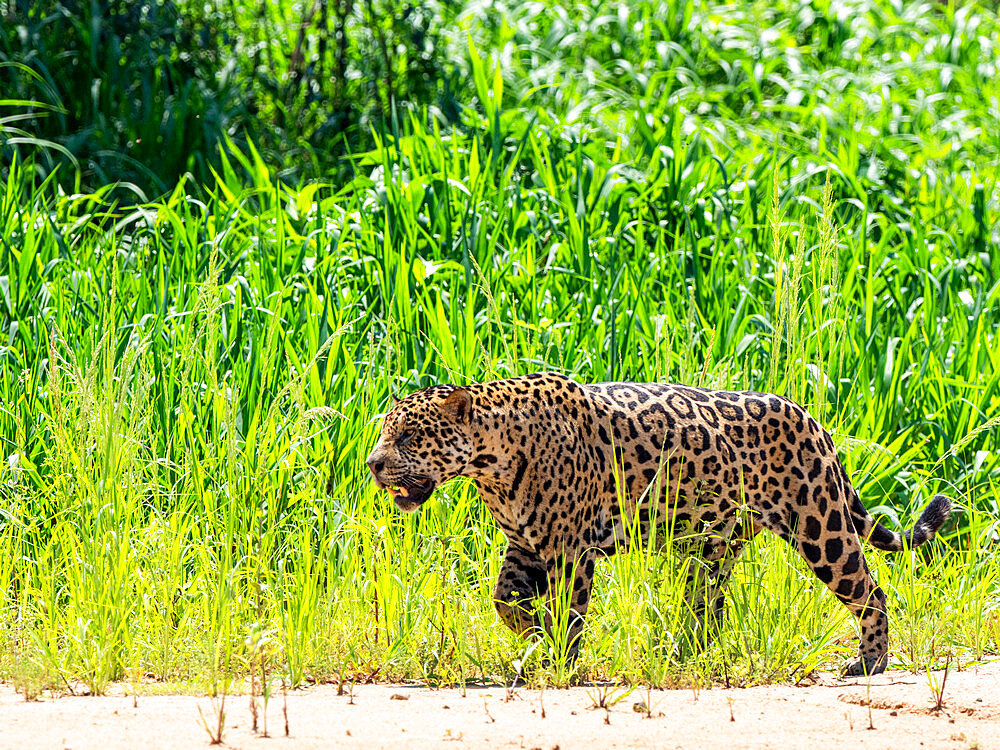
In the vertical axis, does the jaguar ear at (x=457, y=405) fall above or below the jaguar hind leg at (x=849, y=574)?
above

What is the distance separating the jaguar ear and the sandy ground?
0.82 meters

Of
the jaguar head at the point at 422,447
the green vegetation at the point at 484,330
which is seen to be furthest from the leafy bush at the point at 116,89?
the jaguar head at the point at 422,447

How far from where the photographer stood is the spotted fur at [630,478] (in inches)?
155

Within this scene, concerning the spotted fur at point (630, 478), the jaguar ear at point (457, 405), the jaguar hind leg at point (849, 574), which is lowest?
the jaguar hind leg at point (849, 574)

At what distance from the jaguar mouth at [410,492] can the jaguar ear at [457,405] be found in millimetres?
208

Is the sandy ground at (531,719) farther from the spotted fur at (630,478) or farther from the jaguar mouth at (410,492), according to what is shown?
the jaguar mouth at (410,492)

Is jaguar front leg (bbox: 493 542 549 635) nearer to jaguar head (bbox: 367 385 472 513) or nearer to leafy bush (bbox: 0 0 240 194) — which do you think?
jaguar head (bbox: 367 385 472 513)

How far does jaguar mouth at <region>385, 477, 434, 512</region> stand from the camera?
389 centimetres

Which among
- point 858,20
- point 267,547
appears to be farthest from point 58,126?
point 858,20

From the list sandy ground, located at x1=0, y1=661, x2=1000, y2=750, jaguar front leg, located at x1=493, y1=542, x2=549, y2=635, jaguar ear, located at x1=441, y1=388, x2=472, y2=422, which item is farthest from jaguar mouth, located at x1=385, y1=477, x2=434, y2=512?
sandy ground, located at x1=0, y1=661, x2=1000, y2=750

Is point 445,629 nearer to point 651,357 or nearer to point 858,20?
point 651,357

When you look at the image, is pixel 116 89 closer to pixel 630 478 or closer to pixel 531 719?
pixel 630 478

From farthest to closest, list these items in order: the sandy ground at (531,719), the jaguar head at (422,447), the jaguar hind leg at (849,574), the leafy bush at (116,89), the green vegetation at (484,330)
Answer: the leafy bush at (116,89) → the jaguar hind leg at (849,574) → the green vegetation at (484,330) → the jaguar head at (422,447) → the sandy ground at (531,719)

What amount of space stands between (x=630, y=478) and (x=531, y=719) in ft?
3.33
